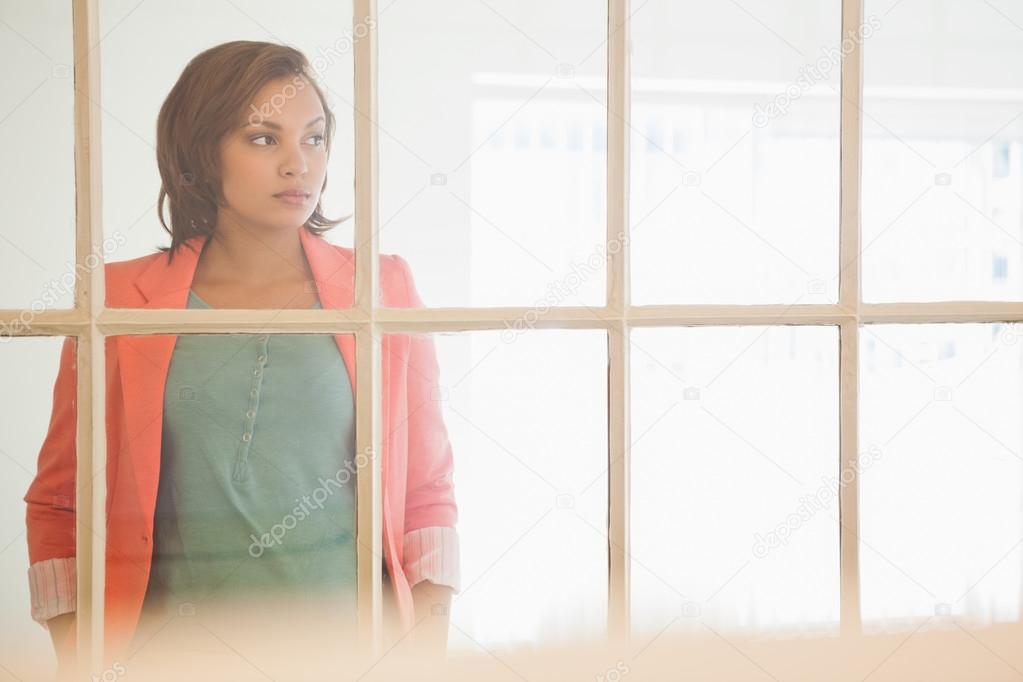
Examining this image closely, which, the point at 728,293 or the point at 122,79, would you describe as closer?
the point at 122,79

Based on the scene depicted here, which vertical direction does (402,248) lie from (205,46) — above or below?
below

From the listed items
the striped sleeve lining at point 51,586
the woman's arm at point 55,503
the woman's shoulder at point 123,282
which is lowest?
the striped sleeve lining at point 51,586

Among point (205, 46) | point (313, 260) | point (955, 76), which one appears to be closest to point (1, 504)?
point (313, 260)

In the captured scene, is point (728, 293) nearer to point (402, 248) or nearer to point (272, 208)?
point (402, 248)

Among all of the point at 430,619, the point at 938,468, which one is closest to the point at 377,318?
the point at 430,619

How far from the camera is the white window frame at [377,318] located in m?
1.02

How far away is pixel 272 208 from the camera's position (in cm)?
106

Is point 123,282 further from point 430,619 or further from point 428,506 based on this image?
point 430,619

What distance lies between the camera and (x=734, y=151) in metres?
1.12

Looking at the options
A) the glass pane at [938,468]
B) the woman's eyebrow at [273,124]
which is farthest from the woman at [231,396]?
the glass pane at [938,468]

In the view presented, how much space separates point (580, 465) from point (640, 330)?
0.19 meters

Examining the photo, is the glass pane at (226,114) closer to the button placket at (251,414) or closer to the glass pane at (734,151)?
the button placket at (251,414)

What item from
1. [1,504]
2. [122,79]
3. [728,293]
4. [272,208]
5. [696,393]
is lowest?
[1,504]

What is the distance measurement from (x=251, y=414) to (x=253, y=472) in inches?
2.9
